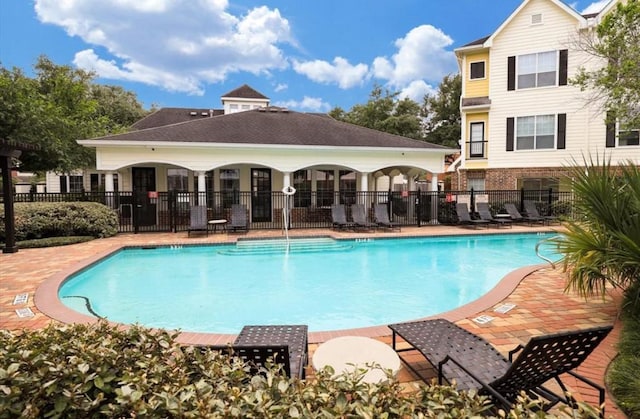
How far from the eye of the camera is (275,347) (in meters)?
2.61

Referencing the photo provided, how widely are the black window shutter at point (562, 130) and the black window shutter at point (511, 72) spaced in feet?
9.13

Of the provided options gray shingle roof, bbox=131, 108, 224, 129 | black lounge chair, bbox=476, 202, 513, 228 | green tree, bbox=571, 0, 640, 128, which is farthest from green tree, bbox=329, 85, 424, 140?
green tree, bbox=571, 0, 640, 128

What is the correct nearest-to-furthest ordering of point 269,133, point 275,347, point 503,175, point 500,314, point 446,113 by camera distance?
point 275,347
point 500,314
point 269,133
point 503,175
point 446,113

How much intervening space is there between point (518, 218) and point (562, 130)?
583 centimetres

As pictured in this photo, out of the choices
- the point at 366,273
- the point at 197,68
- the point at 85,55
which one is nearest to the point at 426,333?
the point at 366,273

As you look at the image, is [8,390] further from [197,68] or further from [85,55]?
[197,68]

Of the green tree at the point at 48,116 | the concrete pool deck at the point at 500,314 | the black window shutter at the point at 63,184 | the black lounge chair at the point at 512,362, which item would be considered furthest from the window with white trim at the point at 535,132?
the black window shutter at the point at 63,184

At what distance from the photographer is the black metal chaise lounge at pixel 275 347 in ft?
8.64

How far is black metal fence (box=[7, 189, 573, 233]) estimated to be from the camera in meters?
16.2

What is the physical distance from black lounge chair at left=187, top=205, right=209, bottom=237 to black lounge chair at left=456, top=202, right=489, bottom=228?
11.0 metres

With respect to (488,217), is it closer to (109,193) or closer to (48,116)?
(109,193)

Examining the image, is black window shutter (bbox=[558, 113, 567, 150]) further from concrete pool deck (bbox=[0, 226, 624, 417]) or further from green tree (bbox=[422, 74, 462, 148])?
green tree (bbox=[422, 74, 462, 148])

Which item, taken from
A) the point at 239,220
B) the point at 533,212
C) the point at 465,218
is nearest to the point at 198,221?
the point at 239,220

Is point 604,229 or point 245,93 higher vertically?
point 245,93
